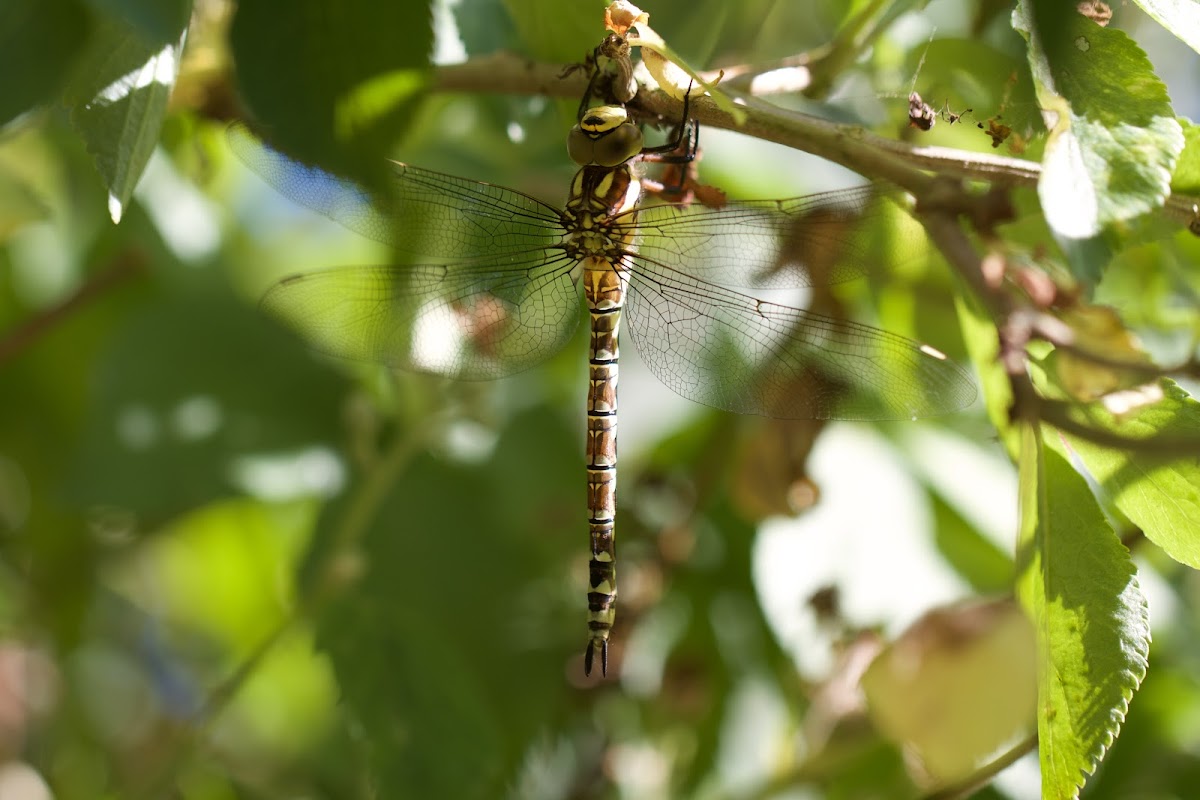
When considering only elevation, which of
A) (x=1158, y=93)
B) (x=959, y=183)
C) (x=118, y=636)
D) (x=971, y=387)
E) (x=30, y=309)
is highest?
(x=1158, y=93)

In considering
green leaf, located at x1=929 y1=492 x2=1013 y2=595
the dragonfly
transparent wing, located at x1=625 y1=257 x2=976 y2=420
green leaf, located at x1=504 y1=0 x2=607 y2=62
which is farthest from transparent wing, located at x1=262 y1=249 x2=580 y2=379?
green leaf, located at x1=929 y1=492 x2=1013 y2=595

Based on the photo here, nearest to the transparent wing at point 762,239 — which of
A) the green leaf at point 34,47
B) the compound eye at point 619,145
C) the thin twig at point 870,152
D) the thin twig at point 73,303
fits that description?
the compound eye at point 619,145

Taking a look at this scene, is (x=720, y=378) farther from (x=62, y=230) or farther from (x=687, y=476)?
(x=62, y=230)

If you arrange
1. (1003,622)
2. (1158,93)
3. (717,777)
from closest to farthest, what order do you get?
(1158,93) → (1003,622) → (717,777)

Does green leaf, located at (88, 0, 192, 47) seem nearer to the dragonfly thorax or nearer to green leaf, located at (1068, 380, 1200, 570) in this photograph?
the dragonfly thorax

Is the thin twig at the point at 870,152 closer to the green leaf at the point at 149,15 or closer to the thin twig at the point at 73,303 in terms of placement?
the green leaf at the point at 149,15

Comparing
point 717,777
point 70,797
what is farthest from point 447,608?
point 70,797

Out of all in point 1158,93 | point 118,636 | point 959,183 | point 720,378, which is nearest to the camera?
point 1158,93
